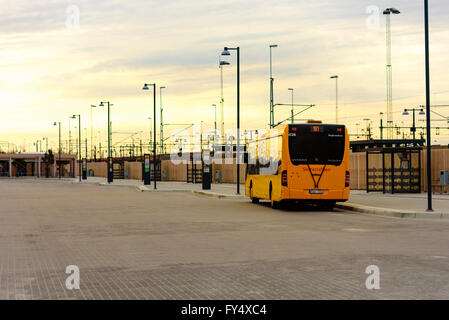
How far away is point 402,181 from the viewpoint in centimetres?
3538

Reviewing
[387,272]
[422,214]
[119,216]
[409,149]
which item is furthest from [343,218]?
[409,149]

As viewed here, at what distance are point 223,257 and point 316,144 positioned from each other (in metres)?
13.6

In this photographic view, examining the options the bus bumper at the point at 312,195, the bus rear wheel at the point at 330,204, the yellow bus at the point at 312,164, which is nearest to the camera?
the bus bumper at the point at 312,195

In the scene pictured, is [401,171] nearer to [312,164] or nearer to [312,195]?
[312,164]

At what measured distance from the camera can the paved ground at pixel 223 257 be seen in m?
8.67

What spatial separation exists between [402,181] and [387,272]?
2618 cm

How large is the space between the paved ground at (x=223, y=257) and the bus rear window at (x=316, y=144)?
404 cm

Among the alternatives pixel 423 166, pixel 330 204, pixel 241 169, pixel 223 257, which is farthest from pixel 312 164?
pixel 241 169

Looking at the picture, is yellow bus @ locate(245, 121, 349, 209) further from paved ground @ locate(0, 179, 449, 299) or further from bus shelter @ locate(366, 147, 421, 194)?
bus shelter @ locate(366, 147, 421, 194)

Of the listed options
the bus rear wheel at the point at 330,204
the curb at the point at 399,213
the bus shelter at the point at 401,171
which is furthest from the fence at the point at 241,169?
the curb at the point at 399,213

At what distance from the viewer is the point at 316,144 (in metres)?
25.0

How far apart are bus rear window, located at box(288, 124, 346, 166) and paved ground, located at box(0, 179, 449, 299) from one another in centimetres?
404

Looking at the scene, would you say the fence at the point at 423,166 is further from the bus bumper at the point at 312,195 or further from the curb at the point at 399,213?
the bus bumper at the point at 312,195
